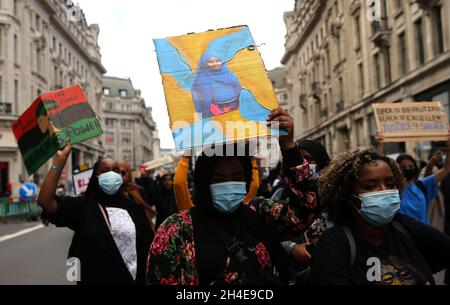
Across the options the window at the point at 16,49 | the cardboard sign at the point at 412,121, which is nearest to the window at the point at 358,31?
the window at the point at 16,49

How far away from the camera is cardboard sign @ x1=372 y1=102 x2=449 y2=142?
6.73m

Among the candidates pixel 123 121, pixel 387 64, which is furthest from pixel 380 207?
pixel 123 121

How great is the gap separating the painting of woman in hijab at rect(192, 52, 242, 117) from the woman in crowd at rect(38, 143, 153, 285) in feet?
5.49

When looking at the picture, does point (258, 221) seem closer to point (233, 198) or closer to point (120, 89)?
point (233, 198)

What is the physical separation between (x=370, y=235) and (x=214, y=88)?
41.3 inches

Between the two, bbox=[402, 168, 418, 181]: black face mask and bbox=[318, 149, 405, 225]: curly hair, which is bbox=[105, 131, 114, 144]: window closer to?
bbox=[402, 168, 418, 181]: black face mask

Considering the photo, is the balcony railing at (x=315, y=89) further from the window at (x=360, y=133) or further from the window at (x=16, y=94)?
the window at (x=16, y=94)

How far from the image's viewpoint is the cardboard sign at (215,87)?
2.38m

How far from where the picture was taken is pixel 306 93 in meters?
50.6

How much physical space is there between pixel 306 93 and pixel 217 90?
161ft

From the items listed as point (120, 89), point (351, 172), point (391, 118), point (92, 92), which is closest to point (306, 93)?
point (92, 92)

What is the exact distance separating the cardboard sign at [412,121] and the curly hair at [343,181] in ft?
14.0

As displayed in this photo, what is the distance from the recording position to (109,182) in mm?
4105
